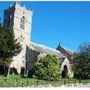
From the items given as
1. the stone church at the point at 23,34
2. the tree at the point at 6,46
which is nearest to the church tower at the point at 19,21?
the stone church at the point at 23,34

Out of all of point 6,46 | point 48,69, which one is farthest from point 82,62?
point 6,46

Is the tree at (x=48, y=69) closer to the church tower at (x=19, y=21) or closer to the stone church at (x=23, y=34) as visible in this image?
the stone church at (x=23, y=34)

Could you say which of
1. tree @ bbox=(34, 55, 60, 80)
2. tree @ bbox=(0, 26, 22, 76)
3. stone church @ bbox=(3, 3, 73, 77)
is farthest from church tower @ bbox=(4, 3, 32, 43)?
tree @ bbox=(34, 55, 60, 80)

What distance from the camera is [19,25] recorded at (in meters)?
65.3

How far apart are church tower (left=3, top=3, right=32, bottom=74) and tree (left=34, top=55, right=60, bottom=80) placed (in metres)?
11.4

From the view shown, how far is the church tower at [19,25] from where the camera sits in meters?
64.3

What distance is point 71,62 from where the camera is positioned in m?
68.2

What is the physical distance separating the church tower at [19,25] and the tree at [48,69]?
1142 centimetres

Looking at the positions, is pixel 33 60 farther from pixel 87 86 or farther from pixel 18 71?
pixel 87 86

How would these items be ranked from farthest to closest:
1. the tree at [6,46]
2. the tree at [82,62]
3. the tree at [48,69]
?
the tree at [82,62] < the tree at [6,46] < the tree at [48,69]

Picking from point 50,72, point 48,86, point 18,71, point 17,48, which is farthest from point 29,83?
point 18,71

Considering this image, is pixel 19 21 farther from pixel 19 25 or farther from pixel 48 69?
pixel 48 69

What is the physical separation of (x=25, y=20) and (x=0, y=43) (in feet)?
53.6

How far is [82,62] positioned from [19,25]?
54.5 ft
